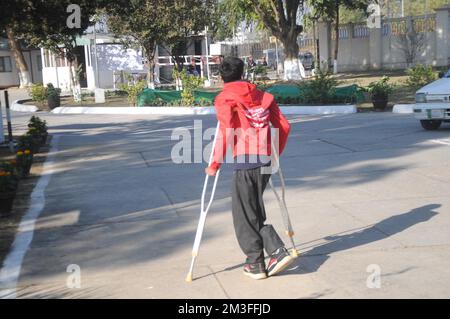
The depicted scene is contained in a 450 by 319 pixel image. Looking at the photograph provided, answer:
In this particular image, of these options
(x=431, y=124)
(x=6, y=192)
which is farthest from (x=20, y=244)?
(x=431, y=124)

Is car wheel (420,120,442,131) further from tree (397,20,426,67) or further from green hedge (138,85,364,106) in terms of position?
tree (397,20,426,67)

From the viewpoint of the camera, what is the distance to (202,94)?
79.4ft

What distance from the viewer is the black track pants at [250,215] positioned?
5.65m

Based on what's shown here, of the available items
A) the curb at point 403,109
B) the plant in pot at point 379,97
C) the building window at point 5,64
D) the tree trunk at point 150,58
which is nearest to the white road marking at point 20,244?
the curb at point 403,109

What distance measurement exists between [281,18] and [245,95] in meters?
27.8

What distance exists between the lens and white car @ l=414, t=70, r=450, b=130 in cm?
1442

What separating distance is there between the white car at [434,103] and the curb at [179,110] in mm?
5708

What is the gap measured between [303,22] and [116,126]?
21.9 meters

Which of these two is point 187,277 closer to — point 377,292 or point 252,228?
point 252,228

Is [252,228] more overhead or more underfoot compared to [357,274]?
more overhead

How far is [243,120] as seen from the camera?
5.60m

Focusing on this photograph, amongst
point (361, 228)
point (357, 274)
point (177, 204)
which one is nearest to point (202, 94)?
point (177, 204)

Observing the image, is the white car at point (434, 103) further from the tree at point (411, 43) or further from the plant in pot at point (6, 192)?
the tree at point (411, 43)

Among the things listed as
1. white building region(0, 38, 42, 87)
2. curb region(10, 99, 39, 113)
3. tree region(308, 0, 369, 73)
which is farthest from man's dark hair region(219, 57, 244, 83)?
white building region(0, 38, 42, 87)
